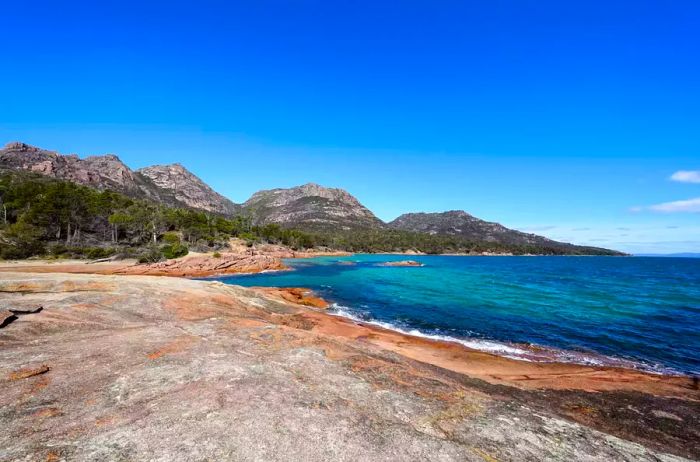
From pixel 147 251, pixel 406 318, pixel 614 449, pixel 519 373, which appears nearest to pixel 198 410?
pixel 614 449

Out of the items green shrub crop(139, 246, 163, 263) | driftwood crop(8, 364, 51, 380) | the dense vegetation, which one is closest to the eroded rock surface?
driftwood crop(8, 364, 51, 380)

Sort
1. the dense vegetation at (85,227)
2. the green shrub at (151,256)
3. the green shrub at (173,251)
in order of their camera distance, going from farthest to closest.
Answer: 1. the green shrub at (173,251)
2. the green shrub at (151,256)
3. the dense vegetation at (85,227)

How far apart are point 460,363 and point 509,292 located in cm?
3553

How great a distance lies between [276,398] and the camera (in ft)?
26.7

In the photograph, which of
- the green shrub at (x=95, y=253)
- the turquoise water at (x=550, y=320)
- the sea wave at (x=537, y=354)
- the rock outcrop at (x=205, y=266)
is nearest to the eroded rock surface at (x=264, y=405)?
the sea wave at (x=537, y=354)

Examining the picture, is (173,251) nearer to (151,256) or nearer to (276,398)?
(151,256)

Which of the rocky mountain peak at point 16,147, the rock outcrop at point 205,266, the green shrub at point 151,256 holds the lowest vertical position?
the rock outcrop at point 205,266

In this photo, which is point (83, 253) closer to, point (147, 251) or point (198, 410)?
point (147, 251)

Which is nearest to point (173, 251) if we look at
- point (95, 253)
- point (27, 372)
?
point (95, 253)

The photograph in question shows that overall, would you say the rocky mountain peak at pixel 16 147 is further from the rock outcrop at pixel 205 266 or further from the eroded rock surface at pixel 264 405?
the eroded rock surface at pixel 264 405

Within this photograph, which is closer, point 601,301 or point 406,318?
point 406,318

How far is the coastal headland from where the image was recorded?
20.5 feet

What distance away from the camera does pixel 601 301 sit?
41.3 metres

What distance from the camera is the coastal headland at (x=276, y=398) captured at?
625 centimetres
